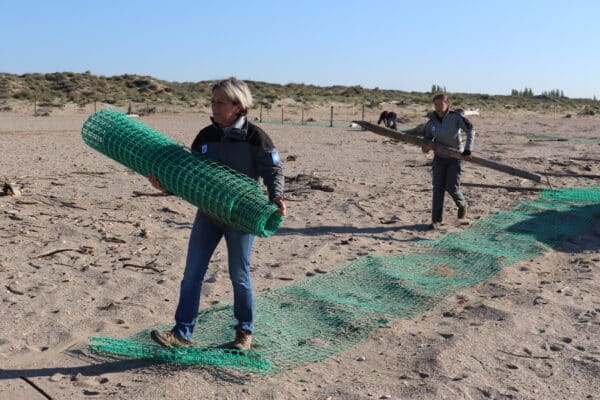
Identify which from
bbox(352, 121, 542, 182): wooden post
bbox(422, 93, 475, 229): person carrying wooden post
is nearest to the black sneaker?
bbox(422, 93, 475, 229): person carrying wooden post

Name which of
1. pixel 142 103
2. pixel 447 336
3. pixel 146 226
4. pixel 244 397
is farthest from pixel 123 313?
pixel 142 103

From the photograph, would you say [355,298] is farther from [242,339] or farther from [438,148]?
[438,148]

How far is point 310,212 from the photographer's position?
32.2ft

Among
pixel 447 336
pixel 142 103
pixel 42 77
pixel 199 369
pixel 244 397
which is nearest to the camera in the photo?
pixel 244 397

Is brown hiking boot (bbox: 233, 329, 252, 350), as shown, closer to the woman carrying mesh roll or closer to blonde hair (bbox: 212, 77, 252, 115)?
the woman carrying mesh roll

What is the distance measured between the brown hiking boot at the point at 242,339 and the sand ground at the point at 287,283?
0.91 ft

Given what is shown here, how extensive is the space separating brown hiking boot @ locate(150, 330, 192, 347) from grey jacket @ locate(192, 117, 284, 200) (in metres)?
1.02

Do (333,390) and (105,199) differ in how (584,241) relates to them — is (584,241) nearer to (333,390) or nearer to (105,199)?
(333,390)

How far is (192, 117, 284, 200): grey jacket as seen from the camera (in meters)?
4.45

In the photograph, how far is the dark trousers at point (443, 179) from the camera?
8984 mm

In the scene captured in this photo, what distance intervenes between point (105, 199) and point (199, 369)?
6075 millimetres

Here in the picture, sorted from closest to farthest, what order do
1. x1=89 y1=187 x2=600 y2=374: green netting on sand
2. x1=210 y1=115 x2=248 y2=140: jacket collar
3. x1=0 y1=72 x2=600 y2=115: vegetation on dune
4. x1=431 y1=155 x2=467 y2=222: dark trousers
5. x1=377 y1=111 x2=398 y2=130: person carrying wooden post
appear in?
x1=210 y1=115 x2=248 y2=140: jacket collar
x1=89 y1=187 x2=600 y2=374: green netting on sand
x1=431 y1=155 x2=467 y2=222: dark trousers
x1=377 y1=111 x2=398 y2=130: person carrying wooden post
x1=0 y1=72 x2=600 y2=115: vegetation on dune

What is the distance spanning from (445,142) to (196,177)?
495cm

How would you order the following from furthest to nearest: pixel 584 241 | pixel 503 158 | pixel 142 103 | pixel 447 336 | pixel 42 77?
1. pixel 42 77
2. pixel 142 103
3. pixel 503 158
4. pixel 584 241
5. pixel 447 336
